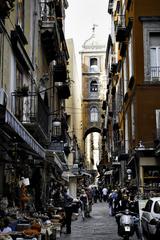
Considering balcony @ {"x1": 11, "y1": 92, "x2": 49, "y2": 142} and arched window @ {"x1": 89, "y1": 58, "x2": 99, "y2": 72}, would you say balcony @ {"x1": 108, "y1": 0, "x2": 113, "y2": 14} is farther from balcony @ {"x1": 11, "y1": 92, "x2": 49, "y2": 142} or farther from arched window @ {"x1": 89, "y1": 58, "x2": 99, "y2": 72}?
balcony @ {"x1": 11, "y1": 92, "x2": 49, "y2": 142}

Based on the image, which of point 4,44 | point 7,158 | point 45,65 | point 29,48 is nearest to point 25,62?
point 29,48

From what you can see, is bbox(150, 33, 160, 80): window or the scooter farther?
bbox(150, 33, 160, 80): window

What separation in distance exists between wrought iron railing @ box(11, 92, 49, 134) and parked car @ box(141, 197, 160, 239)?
5.09 m

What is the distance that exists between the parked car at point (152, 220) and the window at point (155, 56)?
39.5 feet

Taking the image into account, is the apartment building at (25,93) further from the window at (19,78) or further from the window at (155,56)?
the window at (155,56)

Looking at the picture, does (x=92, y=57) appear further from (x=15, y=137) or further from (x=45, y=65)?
(x=15, y=137)

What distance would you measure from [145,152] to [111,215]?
539cm

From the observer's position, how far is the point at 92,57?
9644cm

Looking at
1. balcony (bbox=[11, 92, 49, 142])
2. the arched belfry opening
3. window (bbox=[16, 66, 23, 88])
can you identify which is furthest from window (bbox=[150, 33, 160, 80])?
the arched belfry opening

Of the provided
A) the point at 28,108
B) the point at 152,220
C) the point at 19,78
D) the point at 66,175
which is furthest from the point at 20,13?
the point at 66,175

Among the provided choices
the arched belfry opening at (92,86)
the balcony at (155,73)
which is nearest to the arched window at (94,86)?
the arched belfry opening at (92,86)

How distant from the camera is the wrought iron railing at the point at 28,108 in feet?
59.4

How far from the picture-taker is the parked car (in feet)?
49.5

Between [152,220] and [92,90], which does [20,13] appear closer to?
[152,220]
